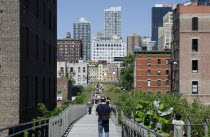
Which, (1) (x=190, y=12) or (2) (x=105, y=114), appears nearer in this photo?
(2) (x=105, y=114)

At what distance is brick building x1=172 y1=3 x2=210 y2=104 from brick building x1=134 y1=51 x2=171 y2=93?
4003 cm

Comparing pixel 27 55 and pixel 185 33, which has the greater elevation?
pixel 185 33

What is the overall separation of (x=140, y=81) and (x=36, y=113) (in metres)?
76.1

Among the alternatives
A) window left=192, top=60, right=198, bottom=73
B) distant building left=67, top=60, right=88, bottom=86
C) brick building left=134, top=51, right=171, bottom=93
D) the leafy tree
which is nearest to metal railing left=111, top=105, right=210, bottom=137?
window left=192, top=60, right=198, bottom=73

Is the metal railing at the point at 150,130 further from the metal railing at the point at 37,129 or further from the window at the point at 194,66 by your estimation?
the window at the point at 194,66

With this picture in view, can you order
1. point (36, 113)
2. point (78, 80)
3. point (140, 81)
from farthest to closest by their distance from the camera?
1. point (78, 80)
2. point (140, 81)
3. point (36, 113)

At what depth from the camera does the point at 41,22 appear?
117ft

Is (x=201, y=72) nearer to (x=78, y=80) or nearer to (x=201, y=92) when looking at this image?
(x=201, y=92)

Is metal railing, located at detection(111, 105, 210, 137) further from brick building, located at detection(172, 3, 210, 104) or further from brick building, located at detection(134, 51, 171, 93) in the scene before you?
brick building, located at detection(134, 51, 171, 93)

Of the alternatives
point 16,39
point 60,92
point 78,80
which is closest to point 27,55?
point 16,39

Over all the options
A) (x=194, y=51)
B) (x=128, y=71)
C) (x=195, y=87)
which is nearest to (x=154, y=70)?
(x=128, y=71)

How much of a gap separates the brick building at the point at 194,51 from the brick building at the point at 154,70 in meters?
40.0

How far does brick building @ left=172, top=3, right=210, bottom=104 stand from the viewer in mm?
63531

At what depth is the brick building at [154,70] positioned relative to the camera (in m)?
105
